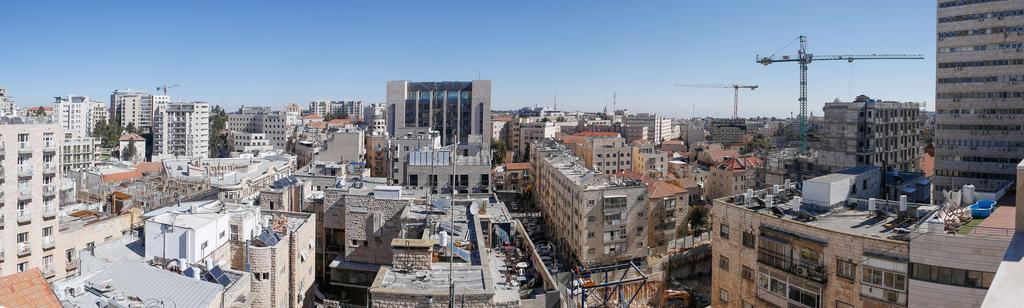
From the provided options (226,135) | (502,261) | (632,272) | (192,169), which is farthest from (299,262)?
(226,135)

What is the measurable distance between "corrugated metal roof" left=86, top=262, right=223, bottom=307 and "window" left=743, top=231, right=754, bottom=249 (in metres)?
11.1

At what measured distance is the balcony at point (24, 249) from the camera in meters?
19.8

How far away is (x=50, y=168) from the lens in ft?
72.4

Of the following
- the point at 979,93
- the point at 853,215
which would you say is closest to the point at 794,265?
the point at 853,215

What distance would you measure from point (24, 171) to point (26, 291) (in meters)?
14.1

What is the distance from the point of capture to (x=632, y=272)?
32.2 meters

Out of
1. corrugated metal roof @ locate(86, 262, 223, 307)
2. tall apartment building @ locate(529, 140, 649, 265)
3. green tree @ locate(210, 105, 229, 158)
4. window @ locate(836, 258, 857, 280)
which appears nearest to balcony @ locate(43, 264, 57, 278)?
corrugated metal roof @ locate(86, 262, 223, 307)

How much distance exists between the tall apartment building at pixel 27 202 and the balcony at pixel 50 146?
3 cm

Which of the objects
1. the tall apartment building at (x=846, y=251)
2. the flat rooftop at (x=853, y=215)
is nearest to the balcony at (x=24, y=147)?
the tall apartment building at (x=846, y=251)

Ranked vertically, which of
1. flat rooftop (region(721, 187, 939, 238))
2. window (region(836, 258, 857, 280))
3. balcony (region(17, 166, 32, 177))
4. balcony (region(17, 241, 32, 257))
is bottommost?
balcony (region(17, 241, 32, 257))

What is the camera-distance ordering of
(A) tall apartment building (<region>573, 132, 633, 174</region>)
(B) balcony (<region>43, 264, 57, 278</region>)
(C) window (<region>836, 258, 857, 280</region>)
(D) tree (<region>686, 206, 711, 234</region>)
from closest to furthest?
1. (C) window (<region>836, 258, 857, 280</region>)
2. (B) balcony (<region>43, 264, 57, 278</region>)
3. (D) tree (<region>686, 206, 711, 234</region>)
4. (A) tall apartment building (<region>573, 132, 633, 174</region>)

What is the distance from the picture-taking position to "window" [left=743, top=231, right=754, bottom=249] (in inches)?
584

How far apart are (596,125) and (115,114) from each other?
78152 millimetres

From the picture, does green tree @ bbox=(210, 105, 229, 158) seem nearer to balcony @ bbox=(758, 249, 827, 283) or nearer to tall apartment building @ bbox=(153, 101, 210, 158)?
tall apartment building @ bbox=(153, 101, 210, 158)
